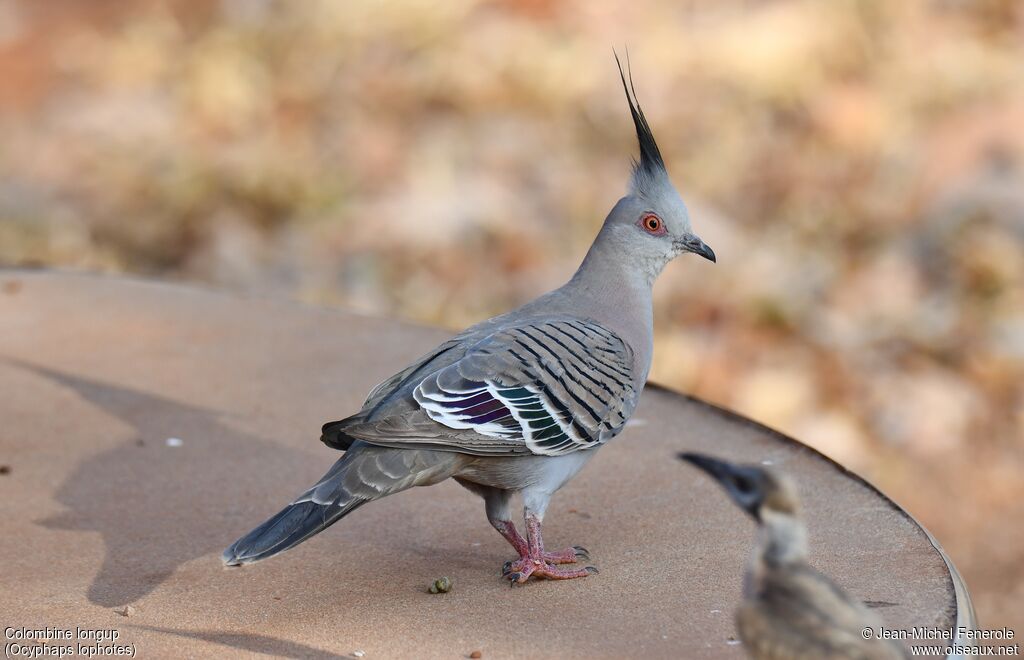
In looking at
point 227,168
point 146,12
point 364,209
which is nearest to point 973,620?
point 364,209

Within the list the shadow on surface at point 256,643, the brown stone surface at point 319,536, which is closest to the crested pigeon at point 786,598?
the brown stone surface at point 319,536

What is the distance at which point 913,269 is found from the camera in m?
7.62

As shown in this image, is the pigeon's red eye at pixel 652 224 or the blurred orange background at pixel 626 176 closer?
the pigeon's red eye at pixel 652 224

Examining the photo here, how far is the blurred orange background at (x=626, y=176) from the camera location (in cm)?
692

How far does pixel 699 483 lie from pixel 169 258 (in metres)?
5.27

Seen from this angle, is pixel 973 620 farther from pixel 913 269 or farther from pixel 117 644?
pixel 913 269

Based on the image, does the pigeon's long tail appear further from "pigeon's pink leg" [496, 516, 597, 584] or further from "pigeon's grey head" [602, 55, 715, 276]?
"pigeon's grey head" [602, 55, 715, 276]

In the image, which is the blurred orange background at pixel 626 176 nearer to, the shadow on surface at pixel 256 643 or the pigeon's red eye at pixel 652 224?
the pigeon's red eye at pixel 652 224

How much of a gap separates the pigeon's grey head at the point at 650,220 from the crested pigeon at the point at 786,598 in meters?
1.42

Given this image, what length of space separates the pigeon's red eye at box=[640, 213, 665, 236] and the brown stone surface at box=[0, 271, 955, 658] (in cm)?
62

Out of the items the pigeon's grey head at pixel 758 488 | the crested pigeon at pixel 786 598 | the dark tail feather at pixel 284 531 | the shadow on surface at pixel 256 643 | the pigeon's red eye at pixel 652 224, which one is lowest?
the shadow on surface at pixel 256 643

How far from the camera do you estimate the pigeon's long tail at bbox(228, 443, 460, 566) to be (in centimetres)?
249

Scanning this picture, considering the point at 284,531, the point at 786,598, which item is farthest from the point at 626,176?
the point at 786,598

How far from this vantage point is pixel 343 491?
8.55ft
